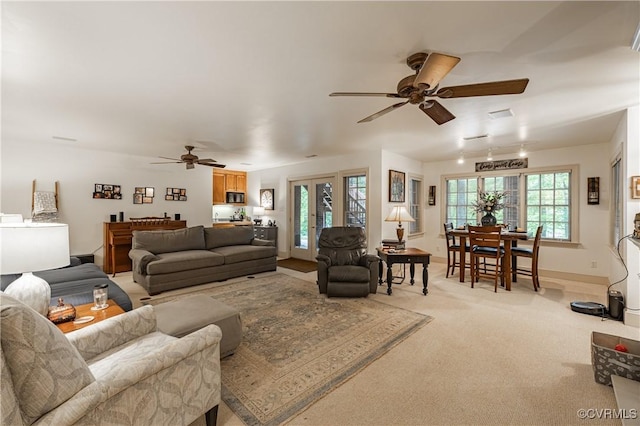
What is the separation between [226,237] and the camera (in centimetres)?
567

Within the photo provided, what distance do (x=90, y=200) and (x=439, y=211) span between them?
7512 millimetres

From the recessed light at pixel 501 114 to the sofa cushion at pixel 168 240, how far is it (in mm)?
5029

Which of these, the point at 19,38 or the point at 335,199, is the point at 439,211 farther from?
the point at 19,38

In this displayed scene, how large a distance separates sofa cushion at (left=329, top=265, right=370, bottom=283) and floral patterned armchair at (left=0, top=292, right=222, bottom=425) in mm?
2375

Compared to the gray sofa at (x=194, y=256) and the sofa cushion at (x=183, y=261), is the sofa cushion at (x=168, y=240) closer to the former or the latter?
the gray sofa at (x=194, y=256)

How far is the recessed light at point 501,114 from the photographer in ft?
10.8

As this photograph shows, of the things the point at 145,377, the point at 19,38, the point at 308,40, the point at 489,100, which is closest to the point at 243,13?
the point at 308,40

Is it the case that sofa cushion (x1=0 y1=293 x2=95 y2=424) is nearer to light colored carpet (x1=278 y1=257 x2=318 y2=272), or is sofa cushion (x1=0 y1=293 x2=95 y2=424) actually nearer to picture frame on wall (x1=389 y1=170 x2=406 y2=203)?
light colored carpet (x1=278 y1=257 x2=318 y2=272)

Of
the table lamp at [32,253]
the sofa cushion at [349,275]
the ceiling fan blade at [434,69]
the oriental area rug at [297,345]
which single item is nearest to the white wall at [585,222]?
the oriental area rug at [297,345]

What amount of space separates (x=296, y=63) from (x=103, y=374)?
233 cm

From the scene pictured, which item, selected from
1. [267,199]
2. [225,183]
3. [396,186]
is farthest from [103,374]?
[225,183]

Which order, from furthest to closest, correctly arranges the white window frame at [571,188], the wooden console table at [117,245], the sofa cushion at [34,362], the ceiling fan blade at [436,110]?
1. the wooden console table at [117,245]
2. the white window frame at [571,188]
3. the ceiling fan blade at [436,110]
4. the sofa cushion at [34,362]

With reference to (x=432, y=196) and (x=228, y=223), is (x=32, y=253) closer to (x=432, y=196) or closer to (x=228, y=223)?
(x=228, y=223)

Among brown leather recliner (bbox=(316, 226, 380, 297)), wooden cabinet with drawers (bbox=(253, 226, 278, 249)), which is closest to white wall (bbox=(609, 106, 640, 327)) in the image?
brown leather recliner (bbox=(316, 226, 380, 297))
